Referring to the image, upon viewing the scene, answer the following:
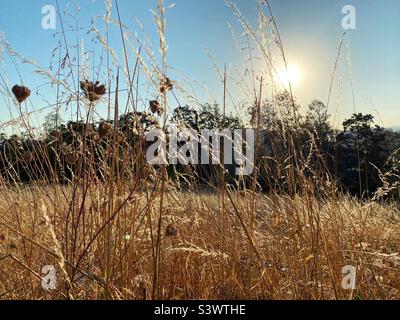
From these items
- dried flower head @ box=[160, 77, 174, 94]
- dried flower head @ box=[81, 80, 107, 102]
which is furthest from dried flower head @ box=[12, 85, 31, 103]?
dried flower head @ box=[160, 77, 174, 94]

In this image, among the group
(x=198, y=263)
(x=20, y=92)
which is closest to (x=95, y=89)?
(x=20, y=92)

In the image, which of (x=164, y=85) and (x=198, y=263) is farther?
(x=198, y=263)

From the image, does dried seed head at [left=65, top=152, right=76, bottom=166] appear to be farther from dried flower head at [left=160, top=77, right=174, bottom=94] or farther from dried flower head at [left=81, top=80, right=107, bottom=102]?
dried flower head at [left=160, top=77, right=174, bottom=94]

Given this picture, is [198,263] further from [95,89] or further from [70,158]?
[95,89]

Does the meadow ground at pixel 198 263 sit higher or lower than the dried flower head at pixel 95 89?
lower

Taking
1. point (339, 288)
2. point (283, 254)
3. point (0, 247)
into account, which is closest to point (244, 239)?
point (283, 254)

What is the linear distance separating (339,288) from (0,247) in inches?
55.2

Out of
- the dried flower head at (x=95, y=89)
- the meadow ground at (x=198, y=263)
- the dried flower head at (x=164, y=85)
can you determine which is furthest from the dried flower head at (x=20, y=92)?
the dried flower head at (x=164, y=85)

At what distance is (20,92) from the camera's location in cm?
130

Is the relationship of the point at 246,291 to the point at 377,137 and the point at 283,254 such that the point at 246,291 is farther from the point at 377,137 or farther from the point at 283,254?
the point at 377,137

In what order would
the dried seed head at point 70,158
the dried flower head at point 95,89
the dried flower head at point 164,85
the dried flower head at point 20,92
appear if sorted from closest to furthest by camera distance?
1. the dried flower head at point 164,85
2. the dried flower head at point 95,89
3. the dried flower head at point 20,92
4. the dried seed head at point 70,158

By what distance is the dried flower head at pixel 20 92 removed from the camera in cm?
128

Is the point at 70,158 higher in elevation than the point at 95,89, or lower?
lower

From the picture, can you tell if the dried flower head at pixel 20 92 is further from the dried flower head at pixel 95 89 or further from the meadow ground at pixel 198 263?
the meadow ground at pixel 198 263
